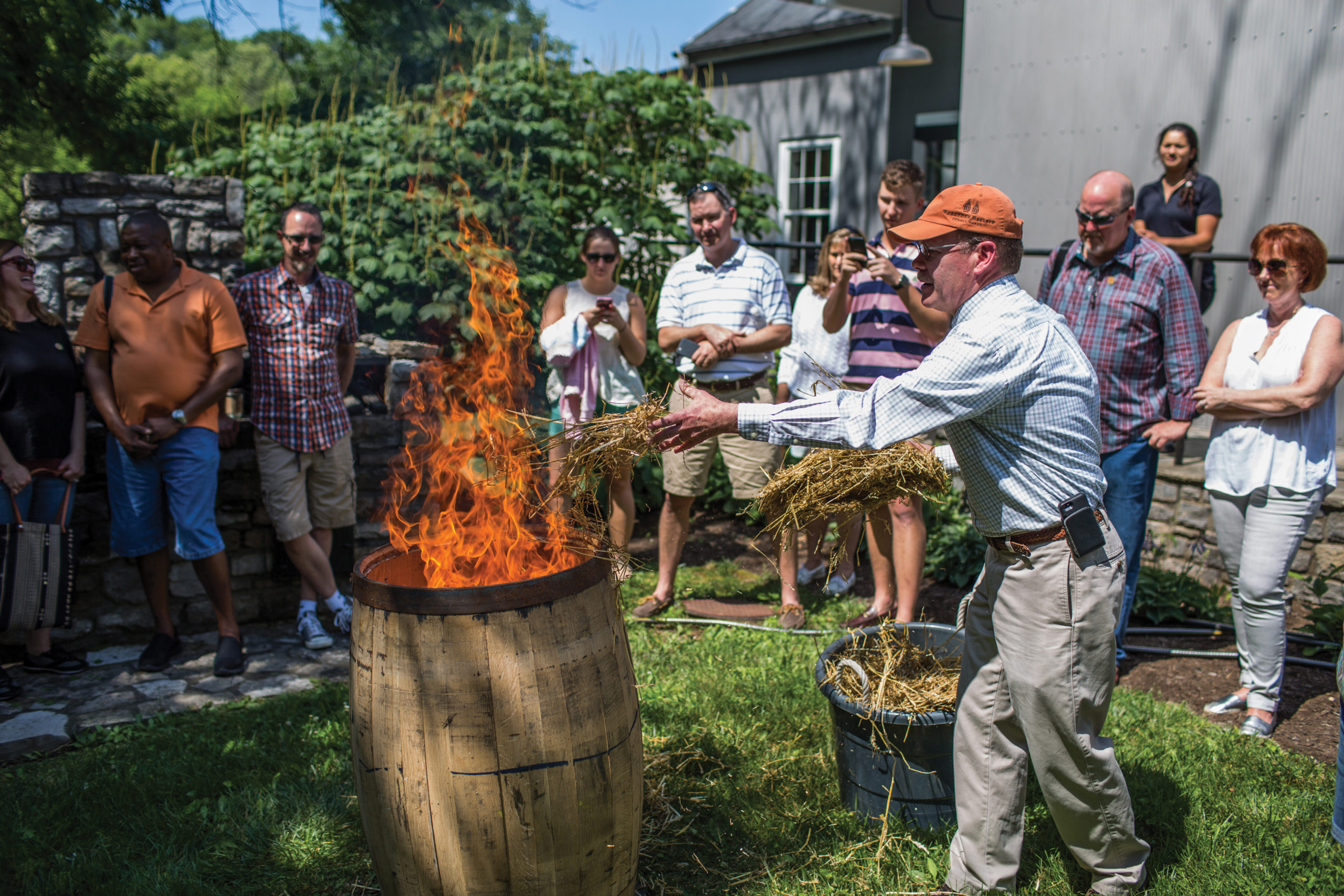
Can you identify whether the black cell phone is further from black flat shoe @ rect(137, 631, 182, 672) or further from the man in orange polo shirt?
black flat shoe @ rect(137, 631, 182, 672)

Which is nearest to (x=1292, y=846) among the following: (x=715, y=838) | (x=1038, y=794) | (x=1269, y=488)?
(x=1038, y=794)

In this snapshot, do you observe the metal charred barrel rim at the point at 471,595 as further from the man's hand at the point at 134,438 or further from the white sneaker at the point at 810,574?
the white sneaker at the point at 810,574

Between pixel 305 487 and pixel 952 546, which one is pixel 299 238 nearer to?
pixel 305 487

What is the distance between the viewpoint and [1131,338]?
4.20 m

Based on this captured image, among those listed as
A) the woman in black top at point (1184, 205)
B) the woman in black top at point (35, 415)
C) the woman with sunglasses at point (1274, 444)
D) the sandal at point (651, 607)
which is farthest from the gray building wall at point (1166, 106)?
the woman in black top at point (35, 415)

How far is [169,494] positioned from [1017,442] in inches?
164

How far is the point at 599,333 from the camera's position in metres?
5.55

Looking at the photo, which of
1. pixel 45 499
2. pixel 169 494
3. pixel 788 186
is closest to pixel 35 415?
pixel 45 499

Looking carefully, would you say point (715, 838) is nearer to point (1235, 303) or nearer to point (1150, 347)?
point (1150, 347)

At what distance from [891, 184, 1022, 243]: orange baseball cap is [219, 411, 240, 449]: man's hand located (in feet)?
13.2

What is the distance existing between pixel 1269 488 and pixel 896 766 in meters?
2.17

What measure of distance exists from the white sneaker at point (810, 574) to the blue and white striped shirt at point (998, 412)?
11.1 ft

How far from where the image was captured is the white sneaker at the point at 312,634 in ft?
16.7

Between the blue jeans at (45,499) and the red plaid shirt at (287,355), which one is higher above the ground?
the red plaid shirt at (287,355)
